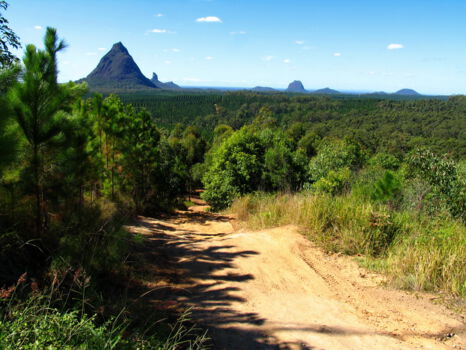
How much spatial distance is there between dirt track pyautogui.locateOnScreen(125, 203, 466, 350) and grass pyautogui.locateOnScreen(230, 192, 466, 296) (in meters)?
0.30

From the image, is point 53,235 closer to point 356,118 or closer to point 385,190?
point 385,190

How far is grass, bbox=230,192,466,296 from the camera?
159 inches

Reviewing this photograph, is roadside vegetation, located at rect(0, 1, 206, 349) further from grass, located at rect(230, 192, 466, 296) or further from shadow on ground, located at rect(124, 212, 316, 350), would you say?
grass, located at rect(230, 192, 466, 296)

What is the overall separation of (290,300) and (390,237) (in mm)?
2464

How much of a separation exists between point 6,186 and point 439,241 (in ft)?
18.7

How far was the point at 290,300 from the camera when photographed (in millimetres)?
3775

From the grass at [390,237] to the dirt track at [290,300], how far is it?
0.30 m

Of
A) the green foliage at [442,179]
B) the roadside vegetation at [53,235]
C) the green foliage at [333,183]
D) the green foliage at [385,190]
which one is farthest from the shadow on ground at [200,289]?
the green foliage at [333,183]

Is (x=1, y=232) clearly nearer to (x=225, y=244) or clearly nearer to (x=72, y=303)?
(x=72, y=303)

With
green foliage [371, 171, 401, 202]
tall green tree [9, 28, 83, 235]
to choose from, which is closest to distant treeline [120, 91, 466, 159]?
green foliage [371, 171, 401, 202]

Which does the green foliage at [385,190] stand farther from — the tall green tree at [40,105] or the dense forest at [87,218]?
the tall green tree at [40,105]

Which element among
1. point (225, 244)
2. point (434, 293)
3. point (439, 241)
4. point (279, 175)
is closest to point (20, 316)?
point (225, 244)

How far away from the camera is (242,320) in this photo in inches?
130

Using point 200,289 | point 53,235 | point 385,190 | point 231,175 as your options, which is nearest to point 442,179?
point 385,190
